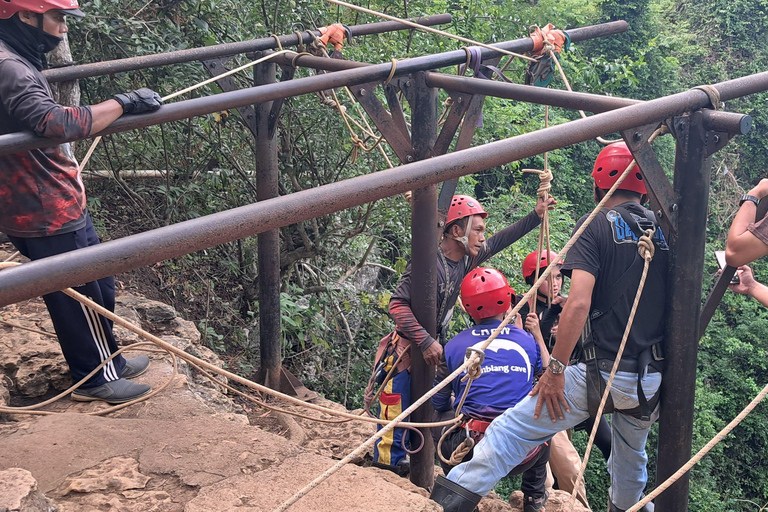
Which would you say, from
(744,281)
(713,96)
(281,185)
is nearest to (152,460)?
(713,96)

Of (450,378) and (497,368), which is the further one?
(497,368)

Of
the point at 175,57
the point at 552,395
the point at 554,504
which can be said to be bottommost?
the point at 554,504

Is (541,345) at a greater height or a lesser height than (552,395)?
lesser

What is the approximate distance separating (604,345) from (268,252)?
7.52 feet

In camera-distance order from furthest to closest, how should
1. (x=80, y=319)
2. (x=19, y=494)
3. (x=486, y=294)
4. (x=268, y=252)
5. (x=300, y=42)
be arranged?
(x=268, y=252) < (x=300, y=42) < (x=486, y=294) < (x=80, y=319) < (x=19, y=494)

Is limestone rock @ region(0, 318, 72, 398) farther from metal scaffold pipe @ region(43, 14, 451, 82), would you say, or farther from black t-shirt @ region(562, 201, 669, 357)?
black t-shirt @ region(562, 201, 669, 357)

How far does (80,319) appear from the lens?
294cm

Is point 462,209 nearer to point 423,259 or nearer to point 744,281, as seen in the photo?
point 423,259

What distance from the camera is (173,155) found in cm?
548

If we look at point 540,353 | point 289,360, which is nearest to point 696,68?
point 289,360

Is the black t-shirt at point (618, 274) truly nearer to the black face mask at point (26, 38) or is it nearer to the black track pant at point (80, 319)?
the black track pant at point (80, 319)

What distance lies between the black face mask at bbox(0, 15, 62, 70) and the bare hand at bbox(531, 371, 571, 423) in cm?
243

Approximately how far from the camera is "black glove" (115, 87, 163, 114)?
7.86 feet

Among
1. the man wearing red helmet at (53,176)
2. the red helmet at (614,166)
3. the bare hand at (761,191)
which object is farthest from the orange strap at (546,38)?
the man wearing red helmet at (53,176)
